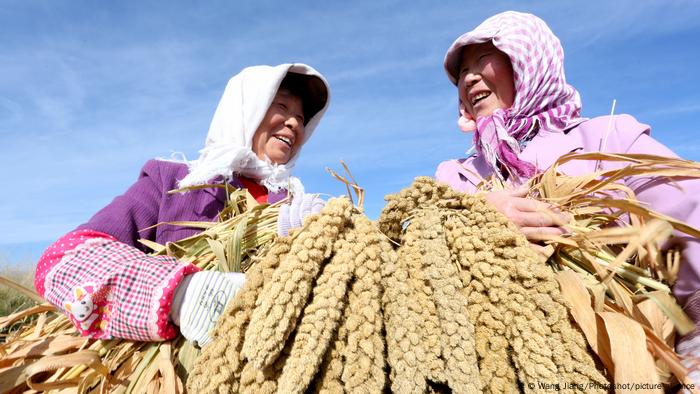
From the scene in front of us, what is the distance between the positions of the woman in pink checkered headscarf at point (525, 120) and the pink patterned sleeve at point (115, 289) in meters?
0.87

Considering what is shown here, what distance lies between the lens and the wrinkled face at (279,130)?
2.07 meters

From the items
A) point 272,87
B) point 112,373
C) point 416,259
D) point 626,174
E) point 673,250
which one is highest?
point 272,87

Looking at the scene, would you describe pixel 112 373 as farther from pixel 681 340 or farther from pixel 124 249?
pixel 681 340

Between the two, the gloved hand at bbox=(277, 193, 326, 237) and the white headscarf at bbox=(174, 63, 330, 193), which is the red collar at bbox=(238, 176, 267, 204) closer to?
the white headscarf at bbox=(174, 63, 330, 193)

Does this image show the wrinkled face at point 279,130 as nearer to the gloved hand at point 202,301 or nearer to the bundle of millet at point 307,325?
the gloved hand at point 202,301

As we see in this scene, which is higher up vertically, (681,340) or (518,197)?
(518,197)

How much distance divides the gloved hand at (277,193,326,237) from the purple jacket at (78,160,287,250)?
621 mm

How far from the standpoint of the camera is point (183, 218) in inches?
62.2

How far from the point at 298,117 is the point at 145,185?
889 mm

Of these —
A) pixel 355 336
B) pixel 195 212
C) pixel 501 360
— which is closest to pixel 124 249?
pixel 195 212

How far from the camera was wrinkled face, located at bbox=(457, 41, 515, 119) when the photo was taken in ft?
6.58

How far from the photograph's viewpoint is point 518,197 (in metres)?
1.00

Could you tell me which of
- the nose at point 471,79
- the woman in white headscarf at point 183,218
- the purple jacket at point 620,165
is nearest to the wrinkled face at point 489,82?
the nose at point 471,79

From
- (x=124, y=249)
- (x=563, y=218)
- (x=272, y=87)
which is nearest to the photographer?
(x=563, y=218)
